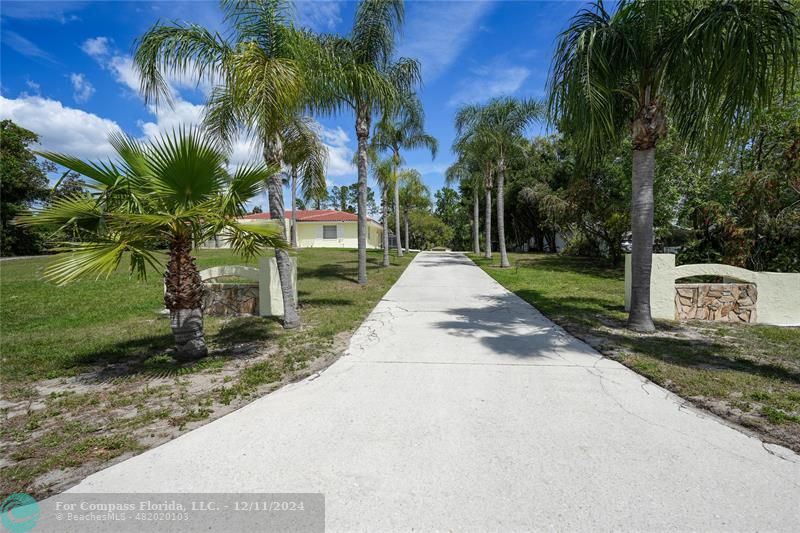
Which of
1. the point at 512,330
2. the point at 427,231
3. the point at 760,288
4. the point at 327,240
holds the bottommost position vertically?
the point at 512,330

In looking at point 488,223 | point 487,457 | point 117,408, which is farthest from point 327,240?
point 487,457

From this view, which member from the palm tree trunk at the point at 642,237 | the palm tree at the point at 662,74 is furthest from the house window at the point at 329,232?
the palm tree trunk at the point at 642,237

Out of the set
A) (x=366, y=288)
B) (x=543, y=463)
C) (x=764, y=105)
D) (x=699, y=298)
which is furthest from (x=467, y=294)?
(x=543, y=463)

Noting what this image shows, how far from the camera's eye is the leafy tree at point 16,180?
2409 cm

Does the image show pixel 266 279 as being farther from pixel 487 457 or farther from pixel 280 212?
pixel 487 457

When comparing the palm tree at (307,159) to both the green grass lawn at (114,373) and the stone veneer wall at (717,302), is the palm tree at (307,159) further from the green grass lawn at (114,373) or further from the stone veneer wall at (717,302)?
the stone veneer wall at (717,302)

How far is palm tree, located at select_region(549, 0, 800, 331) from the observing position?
488 centimetres

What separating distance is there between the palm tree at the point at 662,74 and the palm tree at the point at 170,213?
16.7ft

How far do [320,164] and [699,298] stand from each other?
907cm

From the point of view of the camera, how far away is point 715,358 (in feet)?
16.8

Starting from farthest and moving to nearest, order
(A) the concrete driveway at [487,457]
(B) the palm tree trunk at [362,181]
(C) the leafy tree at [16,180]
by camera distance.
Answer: (C) the leafy tree at [16,180], (B) the palm tree trunk at [362,181], (A) the concrete driveway at [487,457]

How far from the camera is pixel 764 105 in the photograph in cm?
513

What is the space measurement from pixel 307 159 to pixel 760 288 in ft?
33.9

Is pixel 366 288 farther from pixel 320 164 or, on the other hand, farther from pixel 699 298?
pixel 699 298
